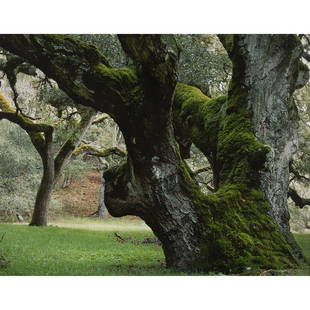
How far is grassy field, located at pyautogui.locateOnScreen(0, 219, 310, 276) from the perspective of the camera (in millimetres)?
6160

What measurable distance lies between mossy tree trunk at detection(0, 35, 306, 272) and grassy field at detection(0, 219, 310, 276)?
50 cm

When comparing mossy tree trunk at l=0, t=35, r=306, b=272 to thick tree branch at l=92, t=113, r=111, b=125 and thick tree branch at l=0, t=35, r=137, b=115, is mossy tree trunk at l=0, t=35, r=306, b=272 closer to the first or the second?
thick tree branch at l=0, t=35, r=137, b=115

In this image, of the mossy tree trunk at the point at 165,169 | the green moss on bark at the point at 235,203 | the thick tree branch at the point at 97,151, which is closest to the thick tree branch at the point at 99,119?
the thick tree branch at the point at 97,151

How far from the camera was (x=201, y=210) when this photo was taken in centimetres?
607

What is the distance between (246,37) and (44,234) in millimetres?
5123

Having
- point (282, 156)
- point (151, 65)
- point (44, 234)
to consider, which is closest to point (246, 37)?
point (282, 156)

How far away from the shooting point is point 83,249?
26.3 ft

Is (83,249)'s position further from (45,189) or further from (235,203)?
(235,203)

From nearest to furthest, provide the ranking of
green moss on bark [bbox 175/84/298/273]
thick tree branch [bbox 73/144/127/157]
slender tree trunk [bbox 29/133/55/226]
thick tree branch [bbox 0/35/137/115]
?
thick tree branch [bbox 0/35/137/115] < green moss on bark [bbox 175/84/298/273] < slender tree trunk [bbox 29/133/55/226] < thick tree branch [bbox 73/144/127/157]

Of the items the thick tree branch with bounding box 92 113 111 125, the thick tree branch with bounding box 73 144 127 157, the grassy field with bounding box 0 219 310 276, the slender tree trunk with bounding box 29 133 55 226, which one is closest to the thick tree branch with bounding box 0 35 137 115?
the grassy field with bounding box 0 219 310 276

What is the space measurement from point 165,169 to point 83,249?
9.63ft
